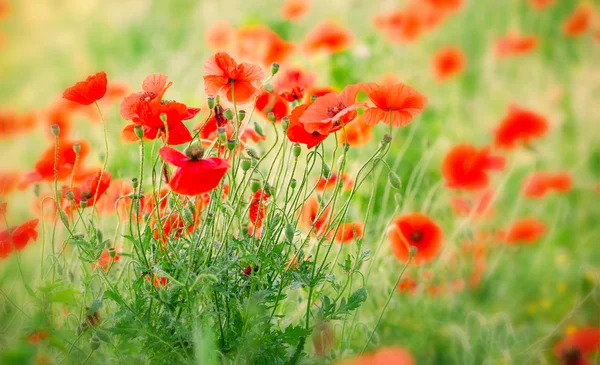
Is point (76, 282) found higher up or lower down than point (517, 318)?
lower down

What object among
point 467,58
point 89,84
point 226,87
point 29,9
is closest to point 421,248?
point 226,87

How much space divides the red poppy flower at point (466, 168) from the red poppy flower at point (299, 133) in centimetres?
99

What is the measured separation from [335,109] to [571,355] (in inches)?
40.0

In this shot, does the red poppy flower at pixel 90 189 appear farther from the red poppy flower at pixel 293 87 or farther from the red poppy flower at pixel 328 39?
the red poppy flower at pixel 328 39

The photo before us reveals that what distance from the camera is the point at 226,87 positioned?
1103 millimetres

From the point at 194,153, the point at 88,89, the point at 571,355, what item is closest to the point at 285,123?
the point at 194,153

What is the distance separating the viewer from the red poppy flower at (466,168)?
6.51 feet

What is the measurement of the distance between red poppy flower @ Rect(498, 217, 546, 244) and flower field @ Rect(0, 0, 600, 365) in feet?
0.06

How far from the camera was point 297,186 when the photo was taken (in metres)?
2.17

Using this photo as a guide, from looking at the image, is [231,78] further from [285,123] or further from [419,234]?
[419,234]

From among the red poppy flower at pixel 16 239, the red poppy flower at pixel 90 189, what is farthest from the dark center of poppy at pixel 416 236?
the red poppy flower at pixel 16 239

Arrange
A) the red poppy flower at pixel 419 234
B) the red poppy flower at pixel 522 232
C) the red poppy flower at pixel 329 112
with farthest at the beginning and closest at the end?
the red poppy flower at pixel 522 232 → the red poppy flower at pixel 419 234 → the red poppy flower at pixel 329 112

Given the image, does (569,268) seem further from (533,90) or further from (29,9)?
(29,9)

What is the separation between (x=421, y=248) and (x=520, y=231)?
90 centimetres
